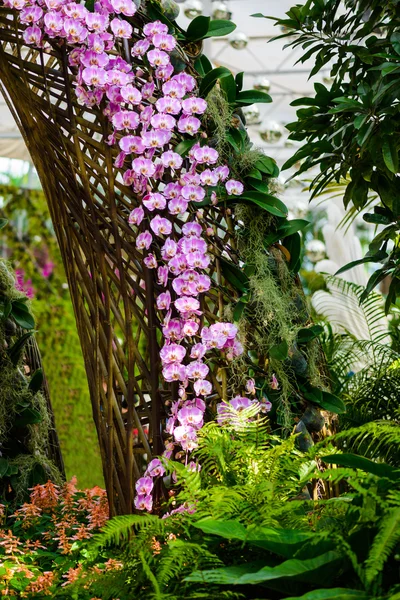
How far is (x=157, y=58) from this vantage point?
1.76 meters

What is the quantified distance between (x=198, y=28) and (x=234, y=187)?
0.41m

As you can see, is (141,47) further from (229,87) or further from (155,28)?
(229,87)

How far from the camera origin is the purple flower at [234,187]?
182 cm

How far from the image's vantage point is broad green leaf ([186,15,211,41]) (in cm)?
183

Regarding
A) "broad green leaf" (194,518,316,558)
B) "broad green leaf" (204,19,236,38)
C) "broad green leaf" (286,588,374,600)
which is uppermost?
"broad green leaf" (204,19,236,38)

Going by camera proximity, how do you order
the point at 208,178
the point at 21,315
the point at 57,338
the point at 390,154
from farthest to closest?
the point at 57,338
the point at 21,315
the point at 208,178
the point at 390,154

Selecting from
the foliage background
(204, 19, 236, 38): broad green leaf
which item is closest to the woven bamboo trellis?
(204, 19, 236, 38): broad green leaf

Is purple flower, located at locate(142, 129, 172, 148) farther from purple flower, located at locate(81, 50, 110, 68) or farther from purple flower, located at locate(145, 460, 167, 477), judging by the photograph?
purple flower, located at locate(145, 460, 167, 477)

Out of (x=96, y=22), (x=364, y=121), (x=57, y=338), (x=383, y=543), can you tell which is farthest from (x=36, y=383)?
(x=57, y=338)

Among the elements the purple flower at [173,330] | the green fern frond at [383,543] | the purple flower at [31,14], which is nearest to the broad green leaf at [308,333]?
the purple flower at [173,330]

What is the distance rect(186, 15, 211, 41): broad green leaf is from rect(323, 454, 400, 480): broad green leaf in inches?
43.9

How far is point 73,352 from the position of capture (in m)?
5.71

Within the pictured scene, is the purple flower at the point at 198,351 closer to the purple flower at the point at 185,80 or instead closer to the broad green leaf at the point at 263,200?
the broad green leaf at the point at 263,200

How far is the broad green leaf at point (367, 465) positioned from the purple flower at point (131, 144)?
0.83m
